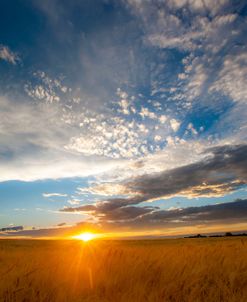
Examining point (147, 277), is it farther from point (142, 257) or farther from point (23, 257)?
point (23, 257)

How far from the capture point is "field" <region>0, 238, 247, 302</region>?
115 inches

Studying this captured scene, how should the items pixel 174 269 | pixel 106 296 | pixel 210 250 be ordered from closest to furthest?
pixel 106 296 < pixel 174 269 < pixel 210 250

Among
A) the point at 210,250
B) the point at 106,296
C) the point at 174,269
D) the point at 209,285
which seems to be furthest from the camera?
the point at 210,250

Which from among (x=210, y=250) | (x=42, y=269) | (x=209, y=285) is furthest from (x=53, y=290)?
(x=210, y=250)

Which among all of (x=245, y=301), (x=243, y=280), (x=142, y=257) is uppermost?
(x=142, y=257)

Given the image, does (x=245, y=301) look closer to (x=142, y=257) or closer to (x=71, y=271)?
(x=142, y=257)

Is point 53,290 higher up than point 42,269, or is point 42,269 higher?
point 42,269

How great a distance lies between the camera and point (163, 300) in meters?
2.82

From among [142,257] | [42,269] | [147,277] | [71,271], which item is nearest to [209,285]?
[147,277]

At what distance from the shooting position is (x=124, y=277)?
3.34 metres

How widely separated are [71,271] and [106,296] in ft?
2.04

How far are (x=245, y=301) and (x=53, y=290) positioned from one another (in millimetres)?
1908

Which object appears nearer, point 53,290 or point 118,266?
point 53,290

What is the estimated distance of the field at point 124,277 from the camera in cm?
292
